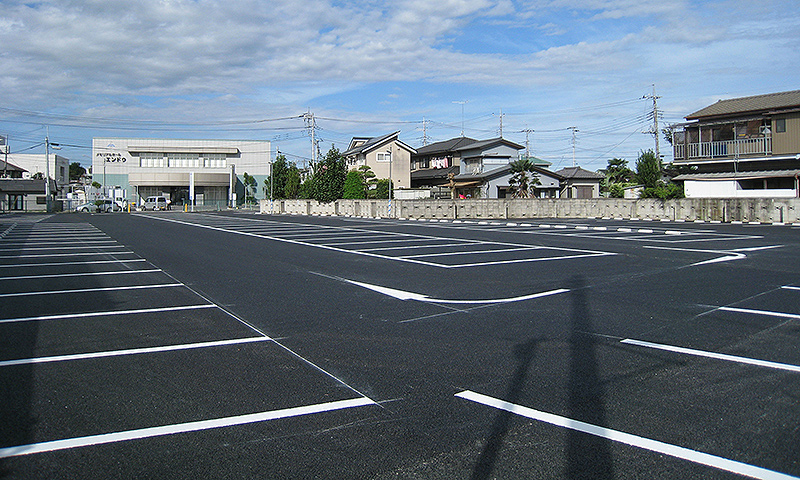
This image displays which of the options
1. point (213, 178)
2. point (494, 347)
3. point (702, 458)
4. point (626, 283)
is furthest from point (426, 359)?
point (213, 178)

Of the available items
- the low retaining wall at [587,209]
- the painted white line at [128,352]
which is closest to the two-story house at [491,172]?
the low retaining wall at [587,209]

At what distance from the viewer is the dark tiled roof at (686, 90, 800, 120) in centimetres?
3730

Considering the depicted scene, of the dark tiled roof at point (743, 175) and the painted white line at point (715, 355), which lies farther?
the dark tiled roof at point (743, 175)

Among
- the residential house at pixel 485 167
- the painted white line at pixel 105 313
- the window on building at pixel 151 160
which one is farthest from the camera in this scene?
the window on building at pixel 151 160

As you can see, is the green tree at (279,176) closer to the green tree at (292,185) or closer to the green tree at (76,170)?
the green tree at (292,185)

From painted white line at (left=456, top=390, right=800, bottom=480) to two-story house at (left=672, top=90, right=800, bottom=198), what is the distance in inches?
1473

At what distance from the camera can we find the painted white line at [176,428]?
13.3 ft

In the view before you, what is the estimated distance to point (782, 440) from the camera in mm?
4133

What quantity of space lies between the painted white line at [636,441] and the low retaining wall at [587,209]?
1274 inches

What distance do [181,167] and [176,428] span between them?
A: 3570 inches

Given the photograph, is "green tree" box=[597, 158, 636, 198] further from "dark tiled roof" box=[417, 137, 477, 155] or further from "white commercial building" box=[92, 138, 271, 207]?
"white commercial building" box=[92, 138, 271, 207]

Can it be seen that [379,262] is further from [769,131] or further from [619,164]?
[619,164]

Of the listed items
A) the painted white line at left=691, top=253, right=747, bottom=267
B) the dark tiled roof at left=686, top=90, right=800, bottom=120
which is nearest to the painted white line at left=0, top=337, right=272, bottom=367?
the painted white line at left=691, top=253, right=747, bottom=267

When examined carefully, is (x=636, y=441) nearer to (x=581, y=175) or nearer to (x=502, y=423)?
(x=502, y=423)
